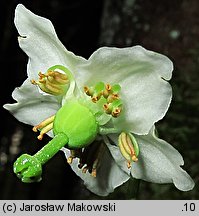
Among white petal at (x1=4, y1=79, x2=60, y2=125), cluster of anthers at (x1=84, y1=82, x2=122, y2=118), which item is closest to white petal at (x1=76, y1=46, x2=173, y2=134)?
cluster of anthers at (x1=84, y1=82, x2=122, y2=118)

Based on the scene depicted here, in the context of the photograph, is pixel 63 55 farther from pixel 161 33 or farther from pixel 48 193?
pixel 48 193

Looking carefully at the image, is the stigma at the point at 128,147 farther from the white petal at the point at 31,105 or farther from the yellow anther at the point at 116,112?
the white petal at the point at 31,105

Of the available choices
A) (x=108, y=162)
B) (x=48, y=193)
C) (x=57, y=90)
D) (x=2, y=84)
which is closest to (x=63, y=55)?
(x=57, y=90)

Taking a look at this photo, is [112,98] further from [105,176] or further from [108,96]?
[105,176]

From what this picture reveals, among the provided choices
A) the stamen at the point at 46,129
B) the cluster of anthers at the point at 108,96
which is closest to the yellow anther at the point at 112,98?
the cluster of anthers at the point at 108,96

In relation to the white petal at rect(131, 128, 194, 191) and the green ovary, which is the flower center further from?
the white petal at rect(131, 128, 194, 191)
